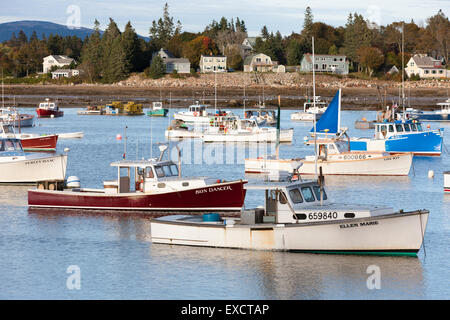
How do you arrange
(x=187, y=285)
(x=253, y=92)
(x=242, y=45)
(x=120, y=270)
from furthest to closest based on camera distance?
(x=242, y=45) < (x=253, y=92) < (x=120, y=270) < (x=187, y=285)

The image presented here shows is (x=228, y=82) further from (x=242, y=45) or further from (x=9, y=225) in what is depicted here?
(x=9, y=225)

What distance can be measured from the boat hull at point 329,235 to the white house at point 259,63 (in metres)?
150

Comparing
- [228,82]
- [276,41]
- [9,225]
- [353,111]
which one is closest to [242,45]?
[276,41]

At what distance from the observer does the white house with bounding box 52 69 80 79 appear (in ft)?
607

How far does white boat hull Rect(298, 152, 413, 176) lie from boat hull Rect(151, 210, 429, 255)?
2050cm

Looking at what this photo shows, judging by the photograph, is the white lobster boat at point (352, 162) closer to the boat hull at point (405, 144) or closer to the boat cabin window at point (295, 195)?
the boat hull at point (405, 144)

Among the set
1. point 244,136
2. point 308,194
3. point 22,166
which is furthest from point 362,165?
point 244,136

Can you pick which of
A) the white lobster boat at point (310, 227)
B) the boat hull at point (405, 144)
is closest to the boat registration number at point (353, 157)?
the boat hull at point (405, 144)

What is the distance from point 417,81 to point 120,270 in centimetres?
15136

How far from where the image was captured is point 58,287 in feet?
79.7

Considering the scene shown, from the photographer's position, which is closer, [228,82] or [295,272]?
[295,272]

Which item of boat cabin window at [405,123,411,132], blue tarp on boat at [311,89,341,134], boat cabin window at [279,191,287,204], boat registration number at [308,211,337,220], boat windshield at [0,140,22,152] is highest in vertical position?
blue tarp on boat at [311,89,341,134]

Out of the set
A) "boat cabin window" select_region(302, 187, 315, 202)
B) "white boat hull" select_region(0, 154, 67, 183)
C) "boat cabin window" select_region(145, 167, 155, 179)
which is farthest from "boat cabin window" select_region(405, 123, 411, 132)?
"boat cabin window" select_region(302, 187, 315, 202)

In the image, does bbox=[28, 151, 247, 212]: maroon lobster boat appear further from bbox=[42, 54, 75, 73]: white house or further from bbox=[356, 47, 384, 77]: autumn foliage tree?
bbox=[42, 54, 75, 73]: white house
